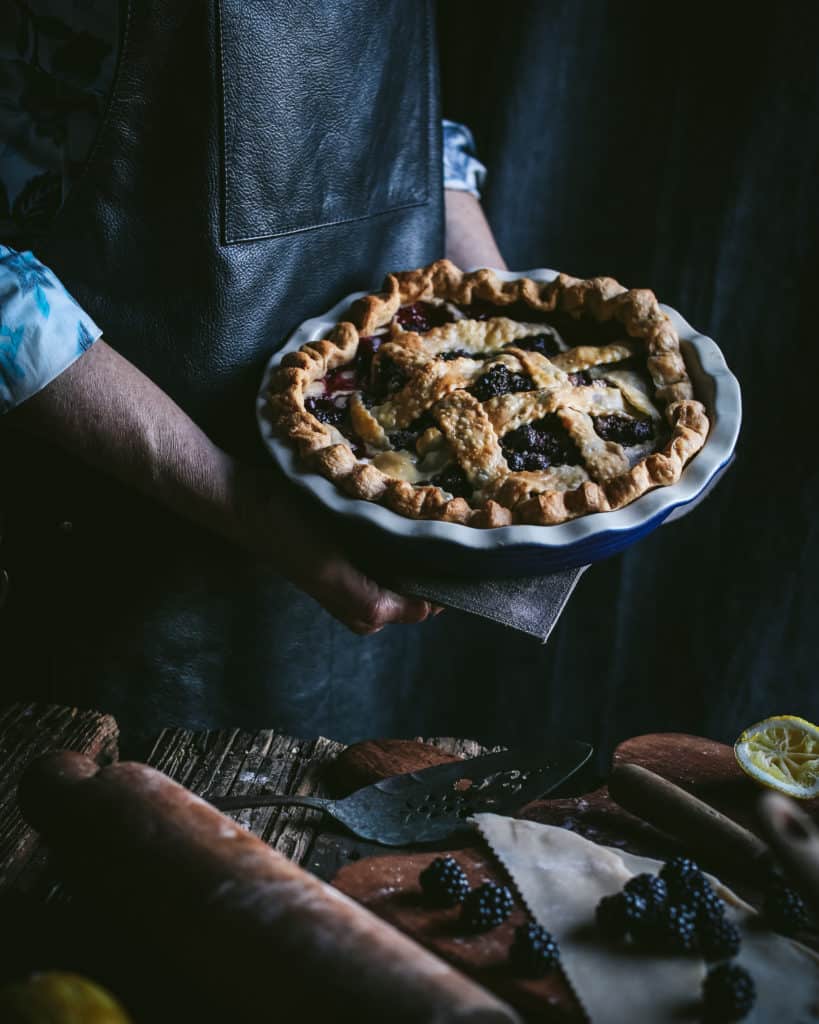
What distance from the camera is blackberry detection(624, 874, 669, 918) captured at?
99cm

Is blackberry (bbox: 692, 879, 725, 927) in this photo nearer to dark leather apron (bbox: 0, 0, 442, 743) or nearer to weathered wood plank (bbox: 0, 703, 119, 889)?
weathered wood plank (bbox: 0, 703, 119, 889)

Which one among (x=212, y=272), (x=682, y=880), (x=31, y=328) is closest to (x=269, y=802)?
(x=682, y=880)

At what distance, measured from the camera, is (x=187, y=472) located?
146cm

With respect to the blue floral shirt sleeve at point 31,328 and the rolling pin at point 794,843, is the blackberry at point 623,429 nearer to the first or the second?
the rolling pin at point 794,843

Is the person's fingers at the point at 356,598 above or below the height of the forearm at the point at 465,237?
below

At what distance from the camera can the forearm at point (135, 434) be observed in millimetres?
1409

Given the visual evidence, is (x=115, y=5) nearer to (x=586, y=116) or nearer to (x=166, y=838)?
(x=166, y=838)

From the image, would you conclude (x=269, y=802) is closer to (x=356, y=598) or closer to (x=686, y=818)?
(x=356, y=598)

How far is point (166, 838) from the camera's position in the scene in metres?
0.96

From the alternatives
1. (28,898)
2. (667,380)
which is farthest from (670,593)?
(28,898)

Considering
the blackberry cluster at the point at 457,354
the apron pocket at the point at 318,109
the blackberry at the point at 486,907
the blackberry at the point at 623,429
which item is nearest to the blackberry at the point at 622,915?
the blackberry at the point at 486,907

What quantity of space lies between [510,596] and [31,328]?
2.48 ft

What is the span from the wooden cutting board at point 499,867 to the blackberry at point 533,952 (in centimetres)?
1

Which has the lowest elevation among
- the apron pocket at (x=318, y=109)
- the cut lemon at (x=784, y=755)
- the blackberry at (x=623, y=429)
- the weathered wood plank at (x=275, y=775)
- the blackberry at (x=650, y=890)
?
the weathered wood plank at (x=275, y=775)
